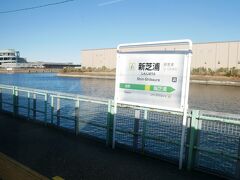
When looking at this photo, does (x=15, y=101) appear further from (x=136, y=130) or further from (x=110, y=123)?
(x=136, y=130)

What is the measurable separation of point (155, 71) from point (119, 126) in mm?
1992

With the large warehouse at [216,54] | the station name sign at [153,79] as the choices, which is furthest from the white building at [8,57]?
the station name sign at [153,79]

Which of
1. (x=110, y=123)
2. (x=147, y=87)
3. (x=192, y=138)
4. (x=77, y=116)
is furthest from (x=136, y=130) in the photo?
(x=77, y=116)

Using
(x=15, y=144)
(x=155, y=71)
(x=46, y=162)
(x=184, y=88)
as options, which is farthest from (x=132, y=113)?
(x=15, y=144)

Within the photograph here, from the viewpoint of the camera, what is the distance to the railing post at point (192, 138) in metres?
5.07

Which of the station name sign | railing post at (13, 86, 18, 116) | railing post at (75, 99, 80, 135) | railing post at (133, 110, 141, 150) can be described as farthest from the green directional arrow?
railing post at (13, 86, 18, 116)

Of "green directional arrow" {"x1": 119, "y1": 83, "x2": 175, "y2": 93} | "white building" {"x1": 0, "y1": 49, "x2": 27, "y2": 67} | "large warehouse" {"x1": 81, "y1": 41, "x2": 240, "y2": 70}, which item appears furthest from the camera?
"white building" {"x1": 0, "y1": 49, "x2": 27, "y2": 67}

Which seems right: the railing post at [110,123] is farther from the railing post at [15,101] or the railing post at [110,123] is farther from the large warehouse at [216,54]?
the large warehouse at [216,54]

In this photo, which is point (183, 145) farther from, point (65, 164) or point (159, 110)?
point (65, 164)

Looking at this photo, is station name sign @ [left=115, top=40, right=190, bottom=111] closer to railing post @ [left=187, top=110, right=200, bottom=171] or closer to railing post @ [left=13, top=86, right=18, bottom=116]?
railing post @ [left=187, top=110, right=200, bottom=171]

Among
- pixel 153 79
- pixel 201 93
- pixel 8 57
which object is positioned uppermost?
pixel 8 57

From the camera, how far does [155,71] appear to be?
552cm

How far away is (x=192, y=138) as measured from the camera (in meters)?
5.09

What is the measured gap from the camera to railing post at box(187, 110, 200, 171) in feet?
16.6
